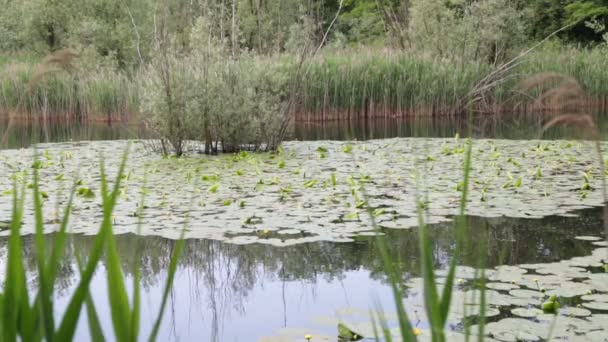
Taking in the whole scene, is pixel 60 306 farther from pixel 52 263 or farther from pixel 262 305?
pixel 52 263

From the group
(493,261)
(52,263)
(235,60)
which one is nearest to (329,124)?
(235,60)

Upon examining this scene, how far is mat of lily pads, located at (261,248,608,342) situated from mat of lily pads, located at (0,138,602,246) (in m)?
0.81

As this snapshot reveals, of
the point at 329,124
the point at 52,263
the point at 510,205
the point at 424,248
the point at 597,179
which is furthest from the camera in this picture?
the point at 329,124

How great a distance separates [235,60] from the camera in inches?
324

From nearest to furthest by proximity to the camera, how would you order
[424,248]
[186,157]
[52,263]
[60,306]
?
[424,248]
[52,263]
[60,306]
[186,157]

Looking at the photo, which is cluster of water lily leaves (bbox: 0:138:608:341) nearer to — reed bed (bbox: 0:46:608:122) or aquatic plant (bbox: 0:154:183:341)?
aquatic plant (bbox: 0:154:183:341)

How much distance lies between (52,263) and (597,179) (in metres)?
5.63

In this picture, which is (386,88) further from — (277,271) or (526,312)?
(526,312)

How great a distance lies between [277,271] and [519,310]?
1.42 metres

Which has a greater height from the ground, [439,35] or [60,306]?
[439,35]

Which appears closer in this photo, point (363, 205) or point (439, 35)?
point (363, 205)

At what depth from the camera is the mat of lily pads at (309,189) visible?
4641 millimetres

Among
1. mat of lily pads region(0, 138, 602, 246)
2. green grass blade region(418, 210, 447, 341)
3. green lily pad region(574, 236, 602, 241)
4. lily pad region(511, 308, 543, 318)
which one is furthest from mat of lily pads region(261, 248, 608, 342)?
green grass blade region(418, 210, 447, 341)

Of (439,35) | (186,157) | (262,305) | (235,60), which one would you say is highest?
(439,35)
